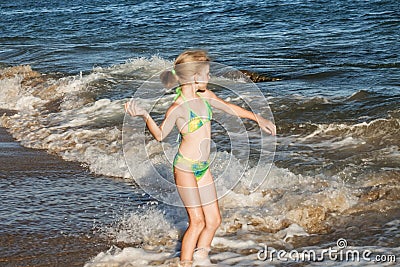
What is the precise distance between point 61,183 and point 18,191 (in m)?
0.46

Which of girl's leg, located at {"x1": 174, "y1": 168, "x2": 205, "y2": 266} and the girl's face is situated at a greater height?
the girl's face

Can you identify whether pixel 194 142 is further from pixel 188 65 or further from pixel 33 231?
pixel 33 231

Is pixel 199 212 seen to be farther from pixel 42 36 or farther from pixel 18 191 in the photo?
pixel 42 36

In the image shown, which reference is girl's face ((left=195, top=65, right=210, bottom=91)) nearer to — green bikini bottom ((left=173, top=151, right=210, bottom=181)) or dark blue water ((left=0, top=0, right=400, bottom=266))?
green bikini bottom ((left=173, top=151, right=210, bottom=181))

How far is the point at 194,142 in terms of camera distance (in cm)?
446

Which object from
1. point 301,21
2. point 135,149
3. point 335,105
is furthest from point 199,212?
point 301,21

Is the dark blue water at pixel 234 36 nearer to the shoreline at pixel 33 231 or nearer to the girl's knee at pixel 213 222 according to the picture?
the shoreline at pixel 33 231

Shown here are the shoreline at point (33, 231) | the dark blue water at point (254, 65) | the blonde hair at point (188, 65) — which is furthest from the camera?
the dark blue water at point (254, 65)

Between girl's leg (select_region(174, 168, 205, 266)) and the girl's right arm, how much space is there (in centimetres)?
35

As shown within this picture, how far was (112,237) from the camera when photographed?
17.2 feet

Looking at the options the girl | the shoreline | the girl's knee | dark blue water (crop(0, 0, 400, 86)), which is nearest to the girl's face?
the girl

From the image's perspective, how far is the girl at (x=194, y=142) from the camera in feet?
14.3

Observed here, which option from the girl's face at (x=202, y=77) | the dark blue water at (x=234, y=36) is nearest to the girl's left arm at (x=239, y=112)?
the girl's face at (x=202, y=77)

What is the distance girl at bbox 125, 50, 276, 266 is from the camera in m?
4.36
